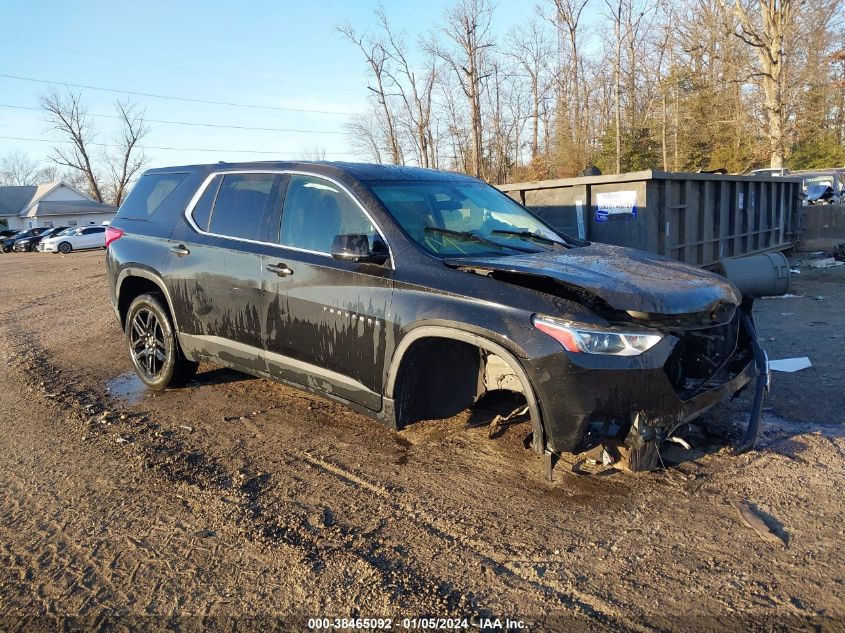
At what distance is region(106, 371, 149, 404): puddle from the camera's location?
5609 mm

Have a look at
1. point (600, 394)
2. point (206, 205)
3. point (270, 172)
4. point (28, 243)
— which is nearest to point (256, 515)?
point (600, 394)

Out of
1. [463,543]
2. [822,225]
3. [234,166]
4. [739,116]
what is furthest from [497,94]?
[463,543]

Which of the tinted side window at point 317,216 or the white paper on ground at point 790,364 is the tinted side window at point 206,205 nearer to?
the tinted side window at point 317,216

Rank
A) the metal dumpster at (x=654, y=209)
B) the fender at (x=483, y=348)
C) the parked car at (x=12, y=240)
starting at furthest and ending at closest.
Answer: the parked car at (x=12, y=240), the metal dumpster at (x=654, y=209), the fender at (x=483, y=348)

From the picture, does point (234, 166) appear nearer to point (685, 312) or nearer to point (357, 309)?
point (357, 309)

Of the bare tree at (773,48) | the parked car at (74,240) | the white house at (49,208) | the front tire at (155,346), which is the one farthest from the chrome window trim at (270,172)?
the white house at (49,208)

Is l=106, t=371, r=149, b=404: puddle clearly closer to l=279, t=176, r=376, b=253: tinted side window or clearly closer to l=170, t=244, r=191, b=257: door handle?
l=170, t=244, r=191, b=257: door handle

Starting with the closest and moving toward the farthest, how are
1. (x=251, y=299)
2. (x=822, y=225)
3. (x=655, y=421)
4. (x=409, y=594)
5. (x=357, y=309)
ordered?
(x=409, y=594) → (x=655, y=421) → (x=357, y=309) → (x=251, y=299) → (x=822, y=225)

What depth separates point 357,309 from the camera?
3930 millimetres

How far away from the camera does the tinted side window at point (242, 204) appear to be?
4719mm

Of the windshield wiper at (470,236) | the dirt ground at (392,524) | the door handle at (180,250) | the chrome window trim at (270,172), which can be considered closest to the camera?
the dirt ground at (392,524)

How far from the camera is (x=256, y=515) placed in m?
3.41

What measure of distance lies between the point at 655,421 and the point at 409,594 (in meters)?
1.51

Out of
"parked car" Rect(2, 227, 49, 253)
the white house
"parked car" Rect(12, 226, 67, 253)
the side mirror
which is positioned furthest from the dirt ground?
the white house
